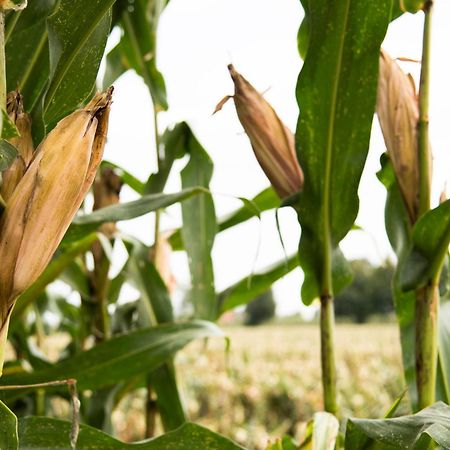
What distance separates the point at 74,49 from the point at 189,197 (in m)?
0.17

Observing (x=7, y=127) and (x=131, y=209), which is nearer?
(x=7, y=127)

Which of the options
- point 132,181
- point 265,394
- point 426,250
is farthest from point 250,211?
point 265,394

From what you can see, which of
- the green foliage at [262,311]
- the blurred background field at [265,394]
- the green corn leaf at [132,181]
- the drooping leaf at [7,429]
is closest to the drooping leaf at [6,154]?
the drooping leaf at [7,429]

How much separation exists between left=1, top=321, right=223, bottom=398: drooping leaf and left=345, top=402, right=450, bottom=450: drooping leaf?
0.21m

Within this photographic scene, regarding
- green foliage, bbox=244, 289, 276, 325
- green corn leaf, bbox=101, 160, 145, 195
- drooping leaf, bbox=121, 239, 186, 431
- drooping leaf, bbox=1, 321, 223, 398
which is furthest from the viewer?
green foliage, bbox=244, 289, 276, 325

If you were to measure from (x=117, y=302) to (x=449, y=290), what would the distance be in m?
0.44

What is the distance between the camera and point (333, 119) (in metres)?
0.48

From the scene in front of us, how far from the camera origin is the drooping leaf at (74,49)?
37 centimetres

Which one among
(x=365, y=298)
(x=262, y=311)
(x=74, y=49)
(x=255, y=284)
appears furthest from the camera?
(x=262, y=311)

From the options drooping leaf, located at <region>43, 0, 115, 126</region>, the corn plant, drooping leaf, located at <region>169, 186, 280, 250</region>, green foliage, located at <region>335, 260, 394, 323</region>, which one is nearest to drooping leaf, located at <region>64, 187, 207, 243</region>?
the corn plant

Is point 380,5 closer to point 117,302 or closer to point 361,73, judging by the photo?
point 361,73

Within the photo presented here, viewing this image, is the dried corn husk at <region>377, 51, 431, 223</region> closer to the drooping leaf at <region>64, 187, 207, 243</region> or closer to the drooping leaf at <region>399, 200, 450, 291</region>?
the drooping leaf at <region>399, 200, 450, 291</region>

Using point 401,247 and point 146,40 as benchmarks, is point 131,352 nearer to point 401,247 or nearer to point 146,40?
point 401,247

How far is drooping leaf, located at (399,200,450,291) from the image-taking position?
455 millimetres
